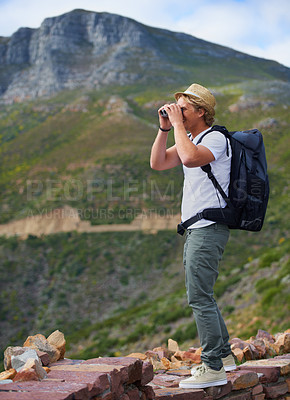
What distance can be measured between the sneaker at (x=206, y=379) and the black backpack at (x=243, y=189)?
0.93 m

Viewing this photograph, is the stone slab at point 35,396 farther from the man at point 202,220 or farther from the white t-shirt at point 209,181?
the white t-shirt at point 209,181

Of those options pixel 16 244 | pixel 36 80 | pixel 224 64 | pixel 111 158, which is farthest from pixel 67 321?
pixel 224 64

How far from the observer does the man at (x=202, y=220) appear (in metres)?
2.64

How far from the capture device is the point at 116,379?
232 cm

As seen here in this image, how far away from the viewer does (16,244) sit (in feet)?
84.2

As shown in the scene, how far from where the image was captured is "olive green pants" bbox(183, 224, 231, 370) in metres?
2.65

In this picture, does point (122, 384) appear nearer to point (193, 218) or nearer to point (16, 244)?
point (193, 218)

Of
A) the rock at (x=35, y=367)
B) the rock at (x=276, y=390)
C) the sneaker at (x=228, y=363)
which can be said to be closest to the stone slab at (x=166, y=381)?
the sneaker at (x=228, y=363)

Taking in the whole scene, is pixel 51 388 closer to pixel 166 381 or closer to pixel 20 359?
pixel 20 359

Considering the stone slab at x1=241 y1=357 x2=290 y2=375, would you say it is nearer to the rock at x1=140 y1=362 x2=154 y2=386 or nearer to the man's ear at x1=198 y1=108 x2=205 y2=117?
the rock at x1=140 y1=362 x2=154 y2=386

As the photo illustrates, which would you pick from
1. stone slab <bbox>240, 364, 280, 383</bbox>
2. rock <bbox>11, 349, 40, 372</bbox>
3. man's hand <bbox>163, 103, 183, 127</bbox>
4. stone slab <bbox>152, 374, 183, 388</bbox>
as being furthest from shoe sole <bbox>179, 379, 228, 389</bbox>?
man's hand <bbox>163, 103, 183, 127</bbox>

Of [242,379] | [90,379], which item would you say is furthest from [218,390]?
[90,379]

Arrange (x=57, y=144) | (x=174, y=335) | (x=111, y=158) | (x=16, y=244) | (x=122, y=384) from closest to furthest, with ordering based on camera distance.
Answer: (x=122, y=384) < (x=174, y=335) < (x=16, y=244) < (x=111, y=158) < (x=57, y=144)

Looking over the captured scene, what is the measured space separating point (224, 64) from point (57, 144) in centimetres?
3478
